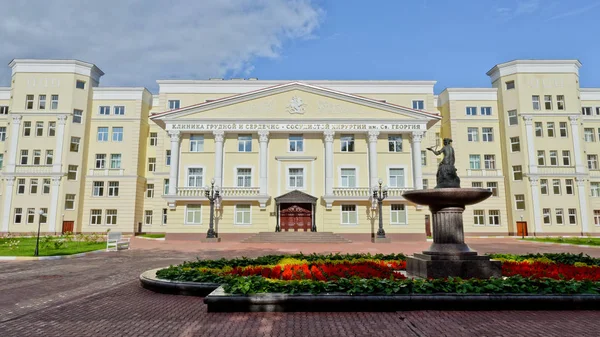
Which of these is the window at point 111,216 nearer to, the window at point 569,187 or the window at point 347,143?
the window at point 347,143

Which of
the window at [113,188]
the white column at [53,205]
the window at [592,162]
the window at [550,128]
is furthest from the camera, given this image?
the window at [592,162]

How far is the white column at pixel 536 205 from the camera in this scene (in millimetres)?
38562

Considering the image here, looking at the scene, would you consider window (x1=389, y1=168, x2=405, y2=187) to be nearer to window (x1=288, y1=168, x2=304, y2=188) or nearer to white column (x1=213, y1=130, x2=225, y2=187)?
window (x1=288, y1=168, x2=304, y2=188)

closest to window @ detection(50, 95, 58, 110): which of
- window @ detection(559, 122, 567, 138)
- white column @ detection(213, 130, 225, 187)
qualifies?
white column @ detection(213, 130, 225, 187)

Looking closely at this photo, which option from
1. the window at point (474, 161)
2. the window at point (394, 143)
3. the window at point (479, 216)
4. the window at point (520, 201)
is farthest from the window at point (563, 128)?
the window at point (394, 143)

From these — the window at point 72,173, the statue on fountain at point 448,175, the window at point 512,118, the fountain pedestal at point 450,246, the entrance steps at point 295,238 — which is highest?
the window at point 512,118

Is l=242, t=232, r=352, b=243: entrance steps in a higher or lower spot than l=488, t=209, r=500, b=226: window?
lower

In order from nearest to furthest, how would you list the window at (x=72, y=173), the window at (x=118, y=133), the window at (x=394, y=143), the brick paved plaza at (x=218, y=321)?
the brick paved plaza at (x=218, y=321), the window at (x=394, y=143), the window at (x=72, y=173), the window at (x=118, y=133)

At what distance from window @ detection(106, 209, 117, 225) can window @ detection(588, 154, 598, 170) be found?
55.2 metres

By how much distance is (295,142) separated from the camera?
34719mm

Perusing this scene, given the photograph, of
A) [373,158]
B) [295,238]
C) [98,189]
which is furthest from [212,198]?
[98,189]

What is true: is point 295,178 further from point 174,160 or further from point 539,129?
point 539,129

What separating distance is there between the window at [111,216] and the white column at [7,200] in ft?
30.5

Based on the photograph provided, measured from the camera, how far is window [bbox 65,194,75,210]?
3966 cm
